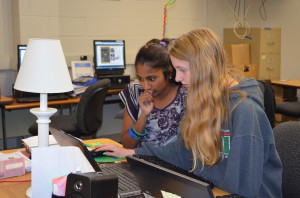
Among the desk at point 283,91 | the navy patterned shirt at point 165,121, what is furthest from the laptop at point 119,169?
the desk at point 283,91

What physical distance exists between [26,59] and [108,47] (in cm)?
308

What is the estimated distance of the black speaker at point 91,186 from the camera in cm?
101

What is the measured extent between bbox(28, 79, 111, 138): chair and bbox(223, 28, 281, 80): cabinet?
259 centimetres

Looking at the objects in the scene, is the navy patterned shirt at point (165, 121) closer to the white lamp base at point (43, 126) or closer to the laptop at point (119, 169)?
the laptop at point (119, 169)

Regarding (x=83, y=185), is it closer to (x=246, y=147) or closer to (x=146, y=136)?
(x=246, y=147)

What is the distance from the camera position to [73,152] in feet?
4.31

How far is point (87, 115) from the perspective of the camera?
3344 mm

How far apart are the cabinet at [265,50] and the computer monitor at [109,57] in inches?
70.7

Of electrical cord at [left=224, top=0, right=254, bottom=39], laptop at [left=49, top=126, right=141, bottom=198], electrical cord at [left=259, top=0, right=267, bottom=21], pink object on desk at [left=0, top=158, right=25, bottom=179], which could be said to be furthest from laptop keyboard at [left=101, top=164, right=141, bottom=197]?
electrical cord at [left=259, top=0, right=267, bottom=21]

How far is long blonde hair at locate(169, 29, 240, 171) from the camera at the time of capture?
137cm

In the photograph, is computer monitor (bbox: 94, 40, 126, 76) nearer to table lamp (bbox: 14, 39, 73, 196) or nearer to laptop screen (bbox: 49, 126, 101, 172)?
laptop screen (bbox: 49, 126, 101, 172)

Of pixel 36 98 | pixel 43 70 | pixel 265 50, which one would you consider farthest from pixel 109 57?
pixel 43 70

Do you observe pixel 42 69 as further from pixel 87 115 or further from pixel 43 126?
pixel 87 115

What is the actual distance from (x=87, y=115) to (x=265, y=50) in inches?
115
